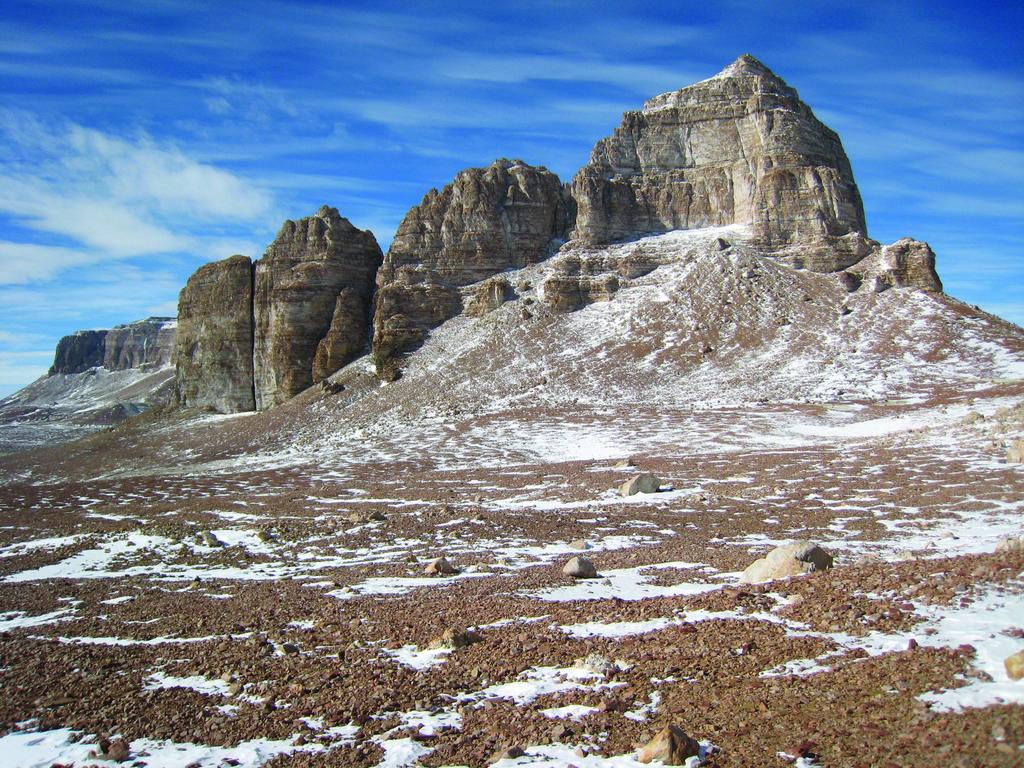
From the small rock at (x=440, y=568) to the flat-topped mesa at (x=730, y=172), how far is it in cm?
6546

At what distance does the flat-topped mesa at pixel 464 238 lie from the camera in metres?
73.4

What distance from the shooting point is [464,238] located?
76.0 metres

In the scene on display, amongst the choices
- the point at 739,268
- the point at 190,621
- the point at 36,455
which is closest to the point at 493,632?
the point at 190,621

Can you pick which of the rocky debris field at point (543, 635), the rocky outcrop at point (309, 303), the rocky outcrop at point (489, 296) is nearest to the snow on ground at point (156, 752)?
the rocky debris field at point (543, 635)

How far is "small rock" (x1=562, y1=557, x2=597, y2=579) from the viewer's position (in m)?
12.6

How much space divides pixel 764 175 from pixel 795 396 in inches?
1442

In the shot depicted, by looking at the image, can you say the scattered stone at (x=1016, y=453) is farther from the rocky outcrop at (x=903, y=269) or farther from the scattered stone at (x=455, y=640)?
the rocky outcrop at (x=903, y=269)

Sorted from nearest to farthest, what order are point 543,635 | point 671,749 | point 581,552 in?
point 671,749 < point 543,635 < point 581,552

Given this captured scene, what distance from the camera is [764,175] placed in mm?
73312

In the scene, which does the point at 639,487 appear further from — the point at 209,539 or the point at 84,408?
the point at 84,408

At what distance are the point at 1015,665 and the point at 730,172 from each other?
3136 inches

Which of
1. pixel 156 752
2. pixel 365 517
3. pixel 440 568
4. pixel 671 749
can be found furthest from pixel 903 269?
pixel 156 752

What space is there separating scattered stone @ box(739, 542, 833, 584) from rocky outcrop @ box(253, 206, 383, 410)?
217ft

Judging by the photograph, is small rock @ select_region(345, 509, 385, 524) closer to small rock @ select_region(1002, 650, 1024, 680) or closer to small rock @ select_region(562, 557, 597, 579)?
small rock @ select_region(562, 557, 597, 579)
